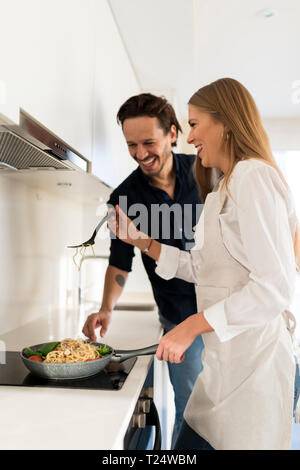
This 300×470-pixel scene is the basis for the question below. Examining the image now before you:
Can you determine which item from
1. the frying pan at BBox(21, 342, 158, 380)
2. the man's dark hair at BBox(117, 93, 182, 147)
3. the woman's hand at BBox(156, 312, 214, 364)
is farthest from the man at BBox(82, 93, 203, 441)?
the woman's hand at BBox(156, 312, 214, 364)

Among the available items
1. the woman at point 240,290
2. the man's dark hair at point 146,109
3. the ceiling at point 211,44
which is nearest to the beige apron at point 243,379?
the woman at point 240,290

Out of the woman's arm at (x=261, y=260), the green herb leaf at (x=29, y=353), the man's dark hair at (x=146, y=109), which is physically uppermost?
the man's dark hair at (x=146, y=109)

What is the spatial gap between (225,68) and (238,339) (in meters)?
2.88

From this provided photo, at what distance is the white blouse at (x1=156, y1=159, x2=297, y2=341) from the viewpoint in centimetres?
91

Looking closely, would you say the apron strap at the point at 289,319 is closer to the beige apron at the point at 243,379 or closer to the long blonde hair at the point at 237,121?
the beige apron at the point at 243,379

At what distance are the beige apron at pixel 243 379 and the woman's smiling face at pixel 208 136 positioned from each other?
0.45ft

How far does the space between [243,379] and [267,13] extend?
7.67 feet

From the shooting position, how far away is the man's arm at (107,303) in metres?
1.49

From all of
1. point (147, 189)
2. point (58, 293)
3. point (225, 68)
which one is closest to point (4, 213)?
point (147, 189)

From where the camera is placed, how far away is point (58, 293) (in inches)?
84.5

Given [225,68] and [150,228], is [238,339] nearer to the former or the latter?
[150,228]

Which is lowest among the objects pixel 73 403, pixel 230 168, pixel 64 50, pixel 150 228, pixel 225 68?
pixel 73 403

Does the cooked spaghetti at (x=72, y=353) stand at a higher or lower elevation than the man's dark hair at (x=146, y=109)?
lower
